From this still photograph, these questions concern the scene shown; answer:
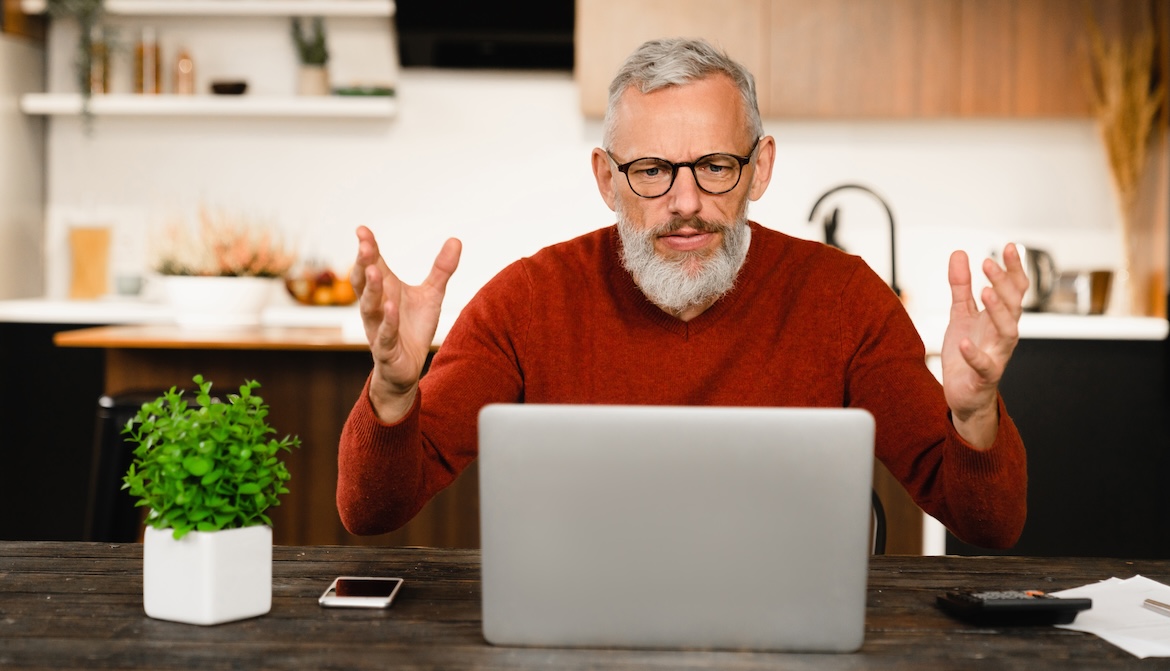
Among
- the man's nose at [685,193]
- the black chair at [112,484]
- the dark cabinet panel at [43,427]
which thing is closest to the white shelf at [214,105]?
the dark cabinet panel at [43,427]

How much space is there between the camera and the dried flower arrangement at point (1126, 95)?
3.61 m

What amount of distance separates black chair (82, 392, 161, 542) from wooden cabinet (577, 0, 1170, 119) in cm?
209

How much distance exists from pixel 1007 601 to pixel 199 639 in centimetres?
77

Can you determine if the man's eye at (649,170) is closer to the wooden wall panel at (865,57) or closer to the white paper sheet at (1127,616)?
the white paper sheet at (1127,616)

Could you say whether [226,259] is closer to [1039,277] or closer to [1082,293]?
[1039,277]

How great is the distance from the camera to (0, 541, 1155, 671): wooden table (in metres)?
0.91

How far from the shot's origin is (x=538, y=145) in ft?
13.5

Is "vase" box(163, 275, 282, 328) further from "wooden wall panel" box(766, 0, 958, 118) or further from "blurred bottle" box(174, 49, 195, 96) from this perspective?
"wooden wall panel" box(766, 0, 958, 118)

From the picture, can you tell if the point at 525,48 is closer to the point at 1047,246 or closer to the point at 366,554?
the point at 1047,246

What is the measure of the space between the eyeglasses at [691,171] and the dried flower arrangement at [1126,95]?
2568 millimetres

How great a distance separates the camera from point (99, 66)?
3.95 metres

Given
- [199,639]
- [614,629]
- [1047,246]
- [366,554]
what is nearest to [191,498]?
[199,639]

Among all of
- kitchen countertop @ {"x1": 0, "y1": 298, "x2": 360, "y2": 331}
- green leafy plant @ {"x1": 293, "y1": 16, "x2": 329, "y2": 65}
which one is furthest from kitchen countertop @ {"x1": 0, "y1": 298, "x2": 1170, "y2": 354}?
green leafy plant @ {"x1": 293, "y1": 16, "x2": 329, "y2": 65}

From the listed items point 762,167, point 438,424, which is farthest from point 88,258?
point 762,167
